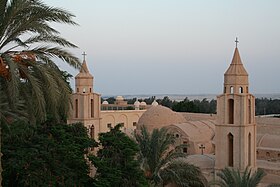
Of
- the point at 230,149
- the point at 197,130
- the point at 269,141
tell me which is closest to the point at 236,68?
the point at 230,149

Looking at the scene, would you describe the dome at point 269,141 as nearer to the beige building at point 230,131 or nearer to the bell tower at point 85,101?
the beige building at point 230,131

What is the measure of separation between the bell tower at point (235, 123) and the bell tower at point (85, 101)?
27.4 ft

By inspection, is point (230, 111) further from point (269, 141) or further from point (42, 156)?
point (42, 156)

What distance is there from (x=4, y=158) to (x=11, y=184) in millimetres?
971

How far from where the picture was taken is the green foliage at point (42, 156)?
13.9 metres

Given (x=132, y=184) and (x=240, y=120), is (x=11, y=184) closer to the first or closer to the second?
(x=132, y=184)

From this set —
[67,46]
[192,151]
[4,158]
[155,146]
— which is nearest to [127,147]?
[155,146]

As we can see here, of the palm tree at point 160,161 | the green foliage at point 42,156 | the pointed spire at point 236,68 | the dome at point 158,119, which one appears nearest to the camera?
Answer: the green foliage at point 42,156

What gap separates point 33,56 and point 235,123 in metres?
11.4

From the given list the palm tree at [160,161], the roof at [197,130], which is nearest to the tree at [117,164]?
the palm tree at [160,161]

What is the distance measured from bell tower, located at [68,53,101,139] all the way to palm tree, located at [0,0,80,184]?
1432cm

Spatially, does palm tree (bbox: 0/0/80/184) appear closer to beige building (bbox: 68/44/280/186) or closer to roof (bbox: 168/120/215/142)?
beige building (bbox: 68/44/280/186)

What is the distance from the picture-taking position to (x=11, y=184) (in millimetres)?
14766

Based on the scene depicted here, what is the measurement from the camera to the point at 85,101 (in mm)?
24359
